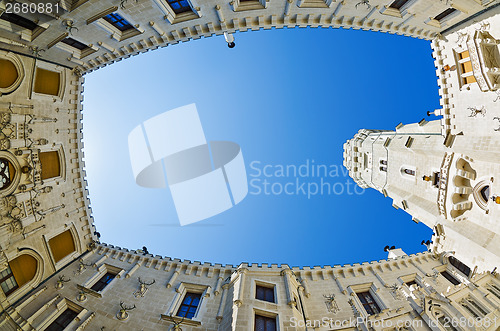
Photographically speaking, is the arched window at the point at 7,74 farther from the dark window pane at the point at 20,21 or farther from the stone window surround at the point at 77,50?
the stone window surround at the point at 77,50

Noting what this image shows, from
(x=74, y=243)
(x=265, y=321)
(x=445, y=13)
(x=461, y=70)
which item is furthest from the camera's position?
(x=74, y=243)

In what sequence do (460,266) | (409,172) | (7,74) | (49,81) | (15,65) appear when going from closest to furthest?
1. (7,74)
2. (15,65)
3. (49,81)
4. (460,266)
5. (409,172)

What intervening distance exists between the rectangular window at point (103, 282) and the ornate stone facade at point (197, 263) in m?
0.11

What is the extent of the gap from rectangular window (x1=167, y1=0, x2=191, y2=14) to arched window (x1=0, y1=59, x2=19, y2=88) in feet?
39.2

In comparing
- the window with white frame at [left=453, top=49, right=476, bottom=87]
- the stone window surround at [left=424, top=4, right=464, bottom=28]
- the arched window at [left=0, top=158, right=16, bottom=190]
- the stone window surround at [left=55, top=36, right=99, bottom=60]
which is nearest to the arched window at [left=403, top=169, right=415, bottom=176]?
the window with white frame at [left=453, top=49, right=476, bottom=87]

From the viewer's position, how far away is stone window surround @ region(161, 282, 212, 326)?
48.8ft

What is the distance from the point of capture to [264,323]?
13336 millimetres

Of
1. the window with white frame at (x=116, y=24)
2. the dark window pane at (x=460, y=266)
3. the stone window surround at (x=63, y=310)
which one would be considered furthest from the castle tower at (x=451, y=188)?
the stone window surround at (x=63, y=310)

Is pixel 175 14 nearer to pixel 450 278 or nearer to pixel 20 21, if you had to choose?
pixel 20 21

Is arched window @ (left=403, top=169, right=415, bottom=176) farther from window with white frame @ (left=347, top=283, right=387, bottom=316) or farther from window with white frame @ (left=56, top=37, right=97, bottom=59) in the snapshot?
window with white frame @ (left=56, top=37, right=97, bottom=59)

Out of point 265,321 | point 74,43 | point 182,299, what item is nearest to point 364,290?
point 265,321

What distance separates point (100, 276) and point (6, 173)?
10.3 m

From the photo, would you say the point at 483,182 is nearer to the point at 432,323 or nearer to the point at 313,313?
the point at 432,323

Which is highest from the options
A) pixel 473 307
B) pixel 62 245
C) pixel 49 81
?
pixel 49 81
